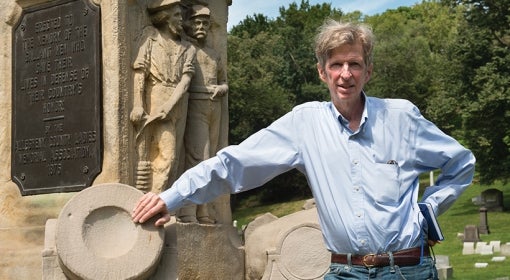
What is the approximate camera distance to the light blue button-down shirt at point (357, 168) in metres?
3.61

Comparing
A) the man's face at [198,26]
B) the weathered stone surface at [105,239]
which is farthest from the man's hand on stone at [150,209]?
the man's face at [198,26]

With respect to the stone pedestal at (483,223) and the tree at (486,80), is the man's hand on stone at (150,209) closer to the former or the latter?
the stone pedestal at (483,223)

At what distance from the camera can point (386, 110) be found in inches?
150

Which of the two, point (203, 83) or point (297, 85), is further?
point (297, 85)

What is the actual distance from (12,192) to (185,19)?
261 cm

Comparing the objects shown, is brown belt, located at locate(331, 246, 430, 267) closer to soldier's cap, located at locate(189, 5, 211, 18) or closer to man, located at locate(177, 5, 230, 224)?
man, located at locate(177, 5, 230, 224)

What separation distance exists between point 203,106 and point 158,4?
1141 mm

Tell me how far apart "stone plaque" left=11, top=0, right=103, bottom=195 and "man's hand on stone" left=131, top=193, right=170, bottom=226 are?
3.97m

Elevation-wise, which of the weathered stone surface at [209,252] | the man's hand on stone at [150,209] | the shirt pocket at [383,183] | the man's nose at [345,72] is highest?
the man's nose at [345,72]

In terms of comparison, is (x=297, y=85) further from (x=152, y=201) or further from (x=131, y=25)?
(x=152, y=201)

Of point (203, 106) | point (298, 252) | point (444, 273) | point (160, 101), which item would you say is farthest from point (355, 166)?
point (444, 273)

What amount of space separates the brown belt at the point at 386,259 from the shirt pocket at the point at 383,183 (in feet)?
0.72

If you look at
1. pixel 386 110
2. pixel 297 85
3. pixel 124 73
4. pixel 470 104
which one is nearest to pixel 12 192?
pixel 124 73

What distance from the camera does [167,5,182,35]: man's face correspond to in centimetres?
851
